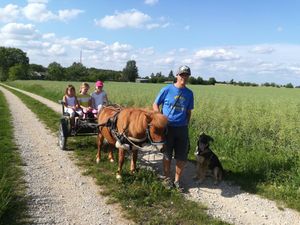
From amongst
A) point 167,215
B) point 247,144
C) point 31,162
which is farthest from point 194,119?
point 167,215

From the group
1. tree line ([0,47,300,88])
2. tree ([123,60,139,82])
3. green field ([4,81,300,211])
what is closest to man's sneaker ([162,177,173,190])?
green field ([4,81,300,211])

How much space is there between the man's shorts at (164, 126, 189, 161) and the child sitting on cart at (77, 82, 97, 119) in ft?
12.4

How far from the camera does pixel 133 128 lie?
6949 millimetres

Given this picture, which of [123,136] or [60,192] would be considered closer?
[60,192]

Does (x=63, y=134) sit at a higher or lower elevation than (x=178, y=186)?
higher

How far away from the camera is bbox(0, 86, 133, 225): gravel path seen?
5.61m

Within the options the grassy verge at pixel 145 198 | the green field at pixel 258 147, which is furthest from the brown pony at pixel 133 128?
the green field at pixel 258 147

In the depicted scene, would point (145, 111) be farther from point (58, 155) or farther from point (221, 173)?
point (58, 155)

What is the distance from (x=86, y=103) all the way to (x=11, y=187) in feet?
15.9

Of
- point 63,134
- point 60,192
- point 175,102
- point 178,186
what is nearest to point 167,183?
point 178,186

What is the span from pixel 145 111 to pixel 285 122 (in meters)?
5.53

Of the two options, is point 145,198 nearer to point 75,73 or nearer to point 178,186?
point 178,186

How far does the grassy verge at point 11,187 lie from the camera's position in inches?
212

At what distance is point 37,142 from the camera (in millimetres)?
11367
